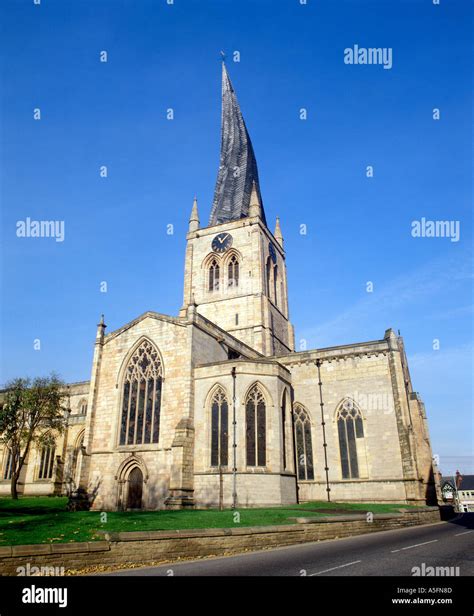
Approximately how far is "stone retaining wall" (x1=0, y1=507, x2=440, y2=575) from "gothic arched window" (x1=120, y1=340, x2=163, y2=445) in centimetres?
1327

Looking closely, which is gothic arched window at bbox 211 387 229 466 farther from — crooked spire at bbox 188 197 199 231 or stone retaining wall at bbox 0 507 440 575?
crooked spire at bbox 188 197 199 231

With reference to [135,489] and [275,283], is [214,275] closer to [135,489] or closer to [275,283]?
[275,283]

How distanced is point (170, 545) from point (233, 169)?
166ft

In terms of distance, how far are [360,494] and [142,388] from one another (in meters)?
15.0

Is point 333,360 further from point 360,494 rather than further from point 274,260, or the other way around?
point 274,260

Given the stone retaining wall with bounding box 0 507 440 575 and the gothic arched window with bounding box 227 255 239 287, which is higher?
the gothic arched window with bounding box 227 255 239 287

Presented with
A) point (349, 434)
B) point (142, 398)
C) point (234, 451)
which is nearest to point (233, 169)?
point (142, 398)

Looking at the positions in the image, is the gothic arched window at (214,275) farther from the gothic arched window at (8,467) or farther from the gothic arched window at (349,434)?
the gothic arched window at (8,467)

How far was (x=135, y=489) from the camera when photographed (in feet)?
85.8

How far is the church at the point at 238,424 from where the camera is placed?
24.4m

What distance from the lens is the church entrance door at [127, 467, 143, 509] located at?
2577 centimetres

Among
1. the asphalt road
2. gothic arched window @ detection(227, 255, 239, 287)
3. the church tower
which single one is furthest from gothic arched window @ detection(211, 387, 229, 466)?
gothic arched window @ detection(227, 255, 239, 287)

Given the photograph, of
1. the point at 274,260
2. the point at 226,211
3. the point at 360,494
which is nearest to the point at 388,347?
the point at 360,494

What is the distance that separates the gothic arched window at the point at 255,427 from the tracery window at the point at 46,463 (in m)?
22.0
